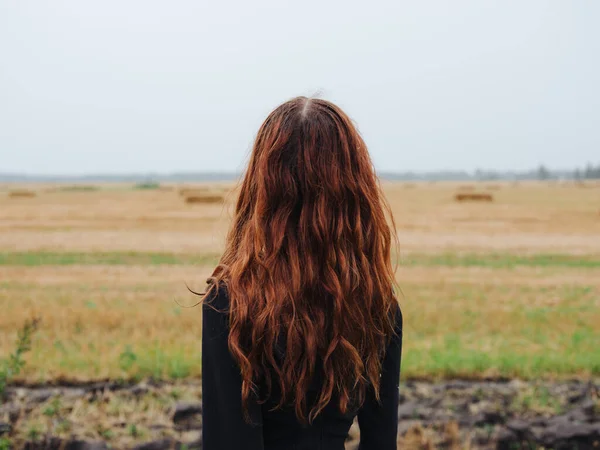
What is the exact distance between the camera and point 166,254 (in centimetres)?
2592

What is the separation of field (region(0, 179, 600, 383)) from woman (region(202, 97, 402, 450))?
442 mm

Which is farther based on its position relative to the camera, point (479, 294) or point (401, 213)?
point (401, 213)

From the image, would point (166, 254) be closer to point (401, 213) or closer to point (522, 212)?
point (401, 213)

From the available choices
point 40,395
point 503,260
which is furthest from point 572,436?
point 503,260

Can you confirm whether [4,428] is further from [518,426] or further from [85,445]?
[518,426]

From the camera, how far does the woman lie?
2.18 m

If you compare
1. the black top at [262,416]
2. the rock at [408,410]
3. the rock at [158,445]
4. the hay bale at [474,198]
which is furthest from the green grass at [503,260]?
the hay bale at [474,198]

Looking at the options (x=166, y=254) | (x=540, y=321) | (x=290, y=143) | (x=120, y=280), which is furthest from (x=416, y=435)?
(x=166, y=254)

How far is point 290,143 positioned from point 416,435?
18.3ft

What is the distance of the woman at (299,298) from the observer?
218 cm

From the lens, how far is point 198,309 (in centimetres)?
1448

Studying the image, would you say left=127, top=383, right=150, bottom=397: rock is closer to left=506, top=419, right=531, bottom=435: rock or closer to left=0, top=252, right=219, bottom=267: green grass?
left=506, top=419, right=531, bottom=435: rock

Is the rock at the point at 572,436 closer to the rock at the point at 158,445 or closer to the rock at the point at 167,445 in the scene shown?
the rock at the point at 167,445

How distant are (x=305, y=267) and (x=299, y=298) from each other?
0.33 ft
